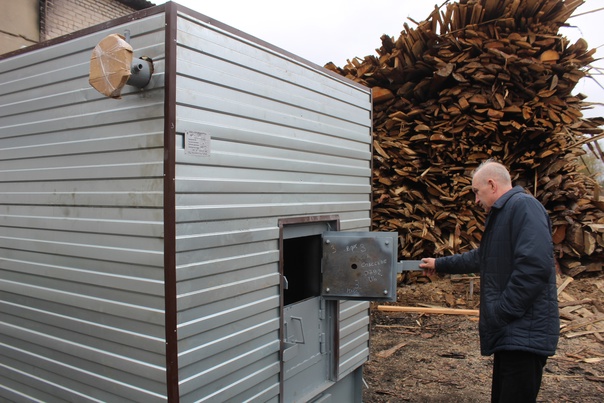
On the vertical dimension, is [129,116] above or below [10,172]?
above

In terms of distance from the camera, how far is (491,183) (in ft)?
10.6

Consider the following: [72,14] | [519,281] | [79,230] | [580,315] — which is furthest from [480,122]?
[72,14]

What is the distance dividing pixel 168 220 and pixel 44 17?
7.21 metres

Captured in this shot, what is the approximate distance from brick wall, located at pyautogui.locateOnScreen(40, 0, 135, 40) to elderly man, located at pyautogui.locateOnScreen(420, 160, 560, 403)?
7842 millimetres

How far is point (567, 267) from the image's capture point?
24.0 feet

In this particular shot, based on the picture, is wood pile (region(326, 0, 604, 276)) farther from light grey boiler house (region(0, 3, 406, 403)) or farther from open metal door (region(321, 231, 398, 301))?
open metal door (region(321, 231, 398, 301))

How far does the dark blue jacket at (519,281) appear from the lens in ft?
9.29

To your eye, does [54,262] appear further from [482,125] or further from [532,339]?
[482,125]

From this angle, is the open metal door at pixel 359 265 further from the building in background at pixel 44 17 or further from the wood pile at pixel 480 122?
the building in background at pixel 44 17

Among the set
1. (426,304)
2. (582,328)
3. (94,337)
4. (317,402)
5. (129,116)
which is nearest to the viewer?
(129,116)

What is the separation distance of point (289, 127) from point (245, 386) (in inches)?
70.6

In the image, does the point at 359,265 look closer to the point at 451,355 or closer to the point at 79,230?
the point at 79,230

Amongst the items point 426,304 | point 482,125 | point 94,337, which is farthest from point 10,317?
point 482,125

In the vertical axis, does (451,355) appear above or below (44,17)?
below
